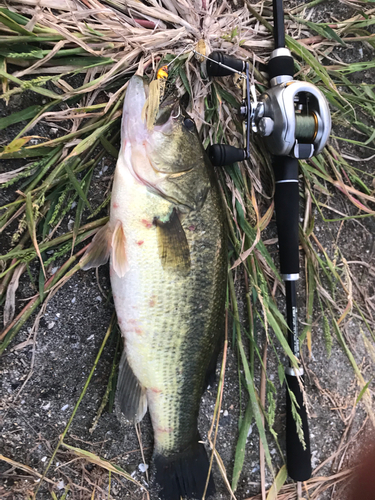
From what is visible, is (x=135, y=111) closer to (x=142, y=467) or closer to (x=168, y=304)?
(x=168, y=304)

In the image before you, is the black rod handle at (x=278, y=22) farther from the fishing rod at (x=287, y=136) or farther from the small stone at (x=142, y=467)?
the small stone at (x=142, y=467)

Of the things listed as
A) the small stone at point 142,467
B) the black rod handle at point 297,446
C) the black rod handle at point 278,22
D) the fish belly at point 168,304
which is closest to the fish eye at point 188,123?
the fish belly at point 168,304

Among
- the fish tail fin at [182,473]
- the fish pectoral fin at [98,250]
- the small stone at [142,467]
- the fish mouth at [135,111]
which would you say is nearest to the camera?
the fish mouth at [135,111]

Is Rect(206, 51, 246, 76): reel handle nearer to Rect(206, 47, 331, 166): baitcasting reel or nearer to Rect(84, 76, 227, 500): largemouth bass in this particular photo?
Rect(206, 47, 331, 166): baitcasting reel

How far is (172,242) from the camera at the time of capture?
1.26 m

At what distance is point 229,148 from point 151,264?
57 centimetres

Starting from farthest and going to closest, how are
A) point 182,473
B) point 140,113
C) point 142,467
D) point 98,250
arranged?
point 142,467, point 182,473, point 98,250, point 140,113

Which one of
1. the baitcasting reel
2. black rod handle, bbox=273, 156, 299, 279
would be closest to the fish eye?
the baitcasting reel

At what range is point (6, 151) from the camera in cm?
123

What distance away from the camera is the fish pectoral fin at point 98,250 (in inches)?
53.4

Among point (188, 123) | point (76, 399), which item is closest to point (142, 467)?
point (76, 399)

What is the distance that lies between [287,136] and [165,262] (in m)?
0.72

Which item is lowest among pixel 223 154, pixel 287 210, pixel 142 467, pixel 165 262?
pixel 142 467

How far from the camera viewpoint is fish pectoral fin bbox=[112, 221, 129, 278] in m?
1.28
